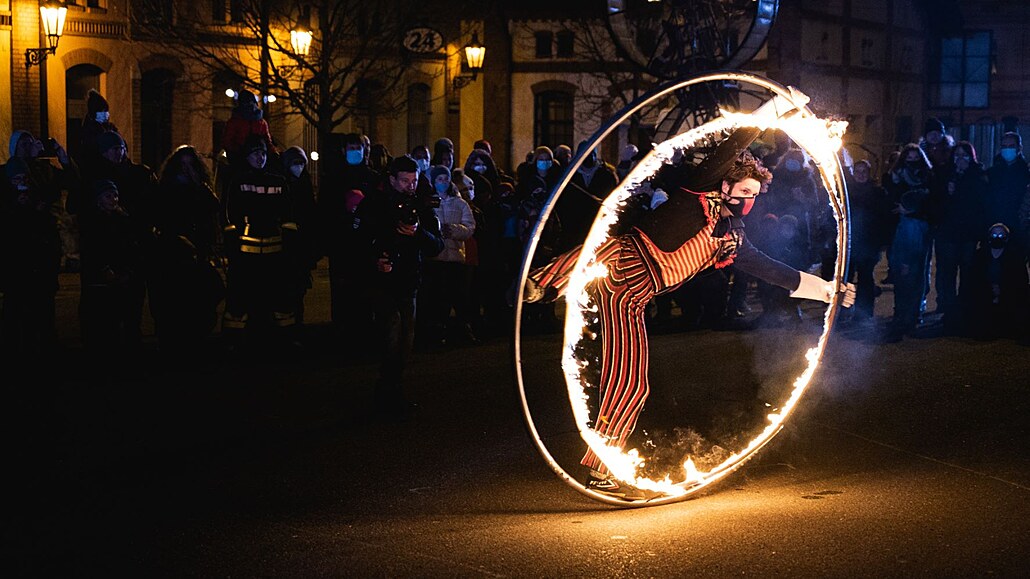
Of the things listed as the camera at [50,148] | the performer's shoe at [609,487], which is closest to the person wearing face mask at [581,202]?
the camera at [50,148]

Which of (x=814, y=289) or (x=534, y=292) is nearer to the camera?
(x=534, y=292)

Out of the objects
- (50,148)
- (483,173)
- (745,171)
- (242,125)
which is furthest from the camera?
(483,173)

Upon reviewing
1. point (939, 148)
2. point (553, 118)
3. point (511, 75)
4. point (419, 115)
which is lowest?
point (939, 148)

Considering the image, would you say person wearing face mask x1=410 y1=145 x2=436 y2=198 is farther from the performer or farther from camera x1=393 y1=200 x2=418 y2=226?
the performer

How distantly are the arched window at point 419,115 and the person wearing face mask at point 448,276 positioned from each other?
77.6ft

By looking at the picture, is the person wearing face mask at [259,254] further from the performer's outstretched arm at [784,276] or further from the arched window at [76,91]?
the arched window at [76,91]

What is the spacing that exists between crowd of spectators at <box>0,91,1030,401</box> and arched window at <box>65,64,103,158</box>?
16.4 meters

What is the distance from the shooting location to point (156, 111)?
31688mm

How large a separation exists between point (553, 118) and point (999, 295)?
85.4 feet

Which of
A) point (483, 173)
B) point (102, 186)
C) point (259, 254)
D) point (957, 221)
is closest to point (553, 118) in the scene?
point (483, 173)

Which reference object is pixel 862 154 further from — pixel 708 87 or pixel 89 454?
pixel 89 454

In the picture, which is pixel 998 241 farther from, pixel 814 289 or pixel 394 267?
pixel 394 267

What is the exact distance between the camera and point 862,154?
40.5m

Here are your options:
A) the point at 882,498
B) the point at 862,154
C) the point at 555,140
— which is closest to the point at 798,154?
the point at 882,498
